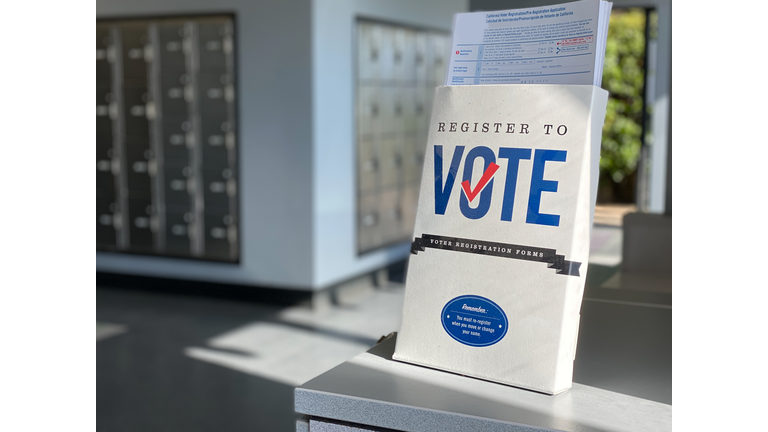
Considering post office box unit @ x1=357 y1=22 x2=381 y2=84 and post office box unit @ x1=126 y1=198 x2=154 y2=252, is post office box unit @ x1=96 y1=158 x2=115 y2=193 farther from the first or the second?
post office box unit @ x1=357 y1=22 x2=381 y2=84

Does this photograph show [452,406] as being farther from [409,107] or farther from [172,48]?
[409,107]

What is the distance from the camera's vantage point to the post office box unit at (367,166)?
5.26 metres

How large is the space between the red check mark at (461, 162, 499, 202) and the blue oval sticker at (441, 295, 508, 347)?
12 centimetres

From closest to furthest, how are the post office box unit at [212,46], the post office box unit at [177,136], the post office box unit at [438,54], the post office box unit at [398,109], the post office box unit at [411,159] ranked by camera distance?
1. the post office box unit at [212,46]
2. the post office box unit at [177,136]
3. the post office box unit at [398,109]
4. the post office box unit at [411,159]
5. the post office box unit at [438,54]

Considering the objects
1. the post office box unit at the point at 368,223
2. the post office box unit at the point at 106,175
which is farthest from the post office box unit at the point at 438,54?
the post office box unit at the point at 106,175

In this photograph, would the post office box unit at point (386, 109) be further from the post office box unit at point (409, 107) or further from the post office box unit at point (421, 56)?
the post office box unit at point (421, 56)

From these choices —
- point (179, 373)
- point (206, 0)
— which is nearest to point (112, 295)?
point (179, 373)

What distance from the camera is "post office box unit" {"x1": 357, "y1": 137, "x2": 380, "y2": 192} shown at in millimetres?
5258

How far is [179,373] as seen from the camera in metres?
3.72

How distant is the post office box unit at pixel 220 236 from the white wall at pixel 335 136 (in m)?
0.71

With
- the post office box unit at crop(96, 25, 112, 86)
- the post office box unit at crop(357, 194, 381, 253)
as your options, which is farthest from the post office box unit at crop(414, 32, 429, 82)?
the post office box unit at crop(96, 25, 112, 86)

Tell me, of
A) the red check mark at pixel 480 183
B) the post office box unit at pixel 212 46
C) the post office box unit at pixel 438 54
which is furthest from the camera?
the post office box unit at pixel 438 54
